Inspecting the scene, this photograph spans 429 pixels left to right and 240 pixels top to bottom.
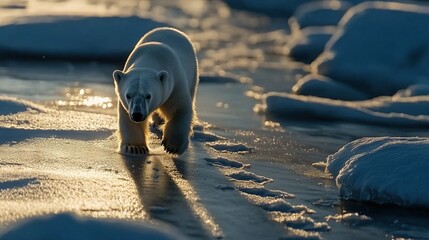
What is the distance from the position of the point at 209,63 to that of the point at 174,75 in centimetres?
595

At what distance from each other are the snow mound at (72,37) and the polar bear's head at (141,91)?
18.3 ft

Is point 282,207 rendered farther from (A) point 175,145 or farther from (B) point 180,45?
(B) point 180,45

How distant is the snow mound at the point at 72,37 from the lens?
10.7 m

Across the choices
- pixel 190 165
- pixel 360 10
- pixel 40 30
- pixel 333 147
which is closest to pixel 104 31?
pixel 40 30

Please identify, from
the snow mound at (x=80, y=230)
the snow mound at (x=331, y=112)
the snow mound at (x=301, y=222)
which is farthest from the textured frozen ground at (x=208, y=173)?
the snow mound at (x=331, y=112)

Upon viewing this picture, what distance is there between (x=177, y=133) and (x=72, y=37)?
584 centimetres

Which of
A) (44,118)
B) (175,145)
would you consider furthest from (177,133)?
(44,118)

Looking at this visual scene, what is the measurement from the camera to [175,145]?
5.46 meters

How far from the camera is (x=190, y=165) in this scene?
17.3ft

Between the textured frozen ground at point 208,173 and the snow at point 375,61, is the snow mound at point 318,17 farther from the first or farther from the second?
the textured frozen ground at point 208,173

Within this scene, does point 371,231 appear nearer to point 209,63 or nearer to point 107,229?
point 107,229

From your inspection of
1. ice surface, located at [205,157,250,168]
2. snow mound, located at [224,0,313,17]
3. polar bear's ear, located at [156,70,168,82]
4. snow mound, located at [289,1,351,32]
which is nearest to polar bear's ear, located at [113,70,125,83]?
polar bear's ear, located at [156,70,168,82]

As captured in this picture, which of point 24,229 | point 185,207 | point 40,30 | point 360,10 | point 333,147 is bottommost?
point 24,229

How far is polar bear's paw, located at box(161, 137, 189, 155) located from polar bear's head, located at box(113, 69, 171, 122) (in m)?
0.28
